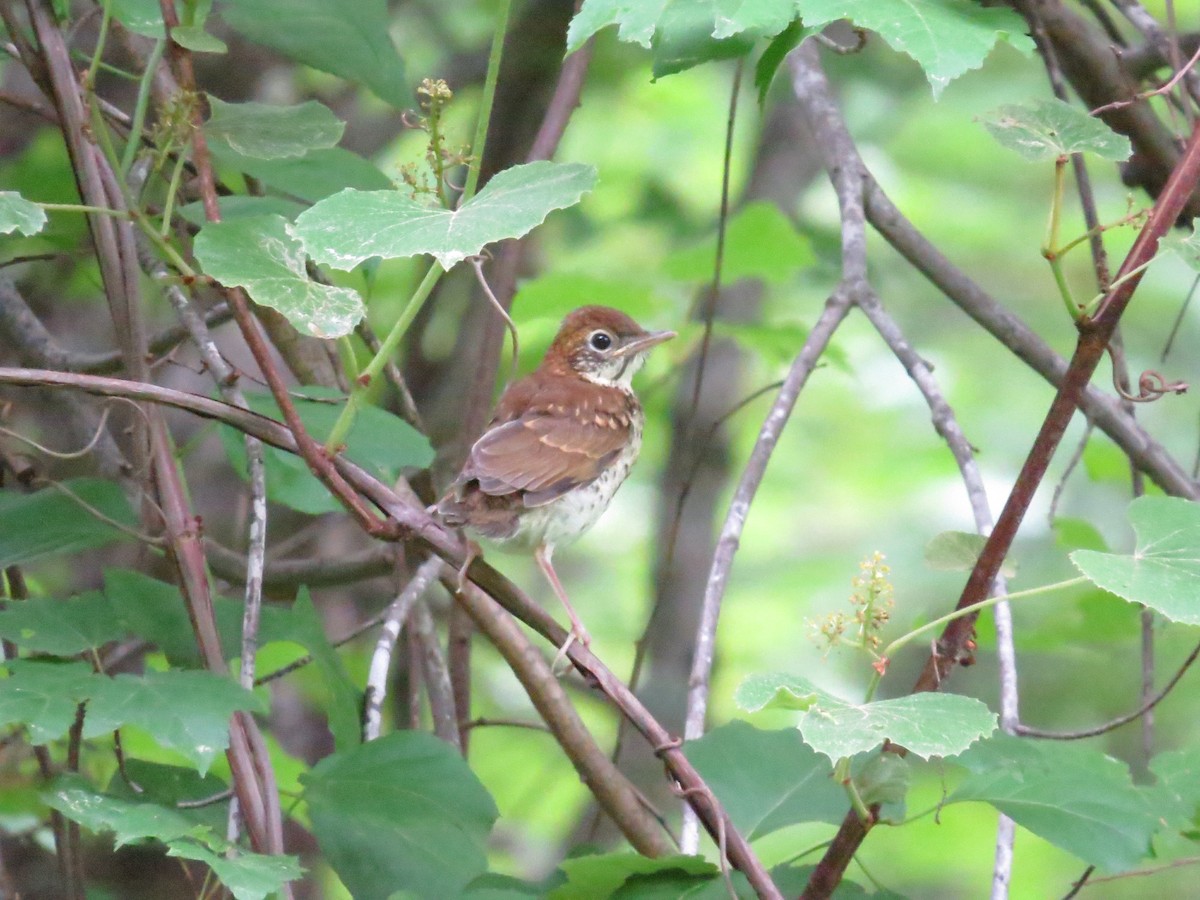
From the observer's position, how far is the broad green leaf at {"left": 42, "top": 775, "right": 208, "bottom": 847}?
5.98 feet

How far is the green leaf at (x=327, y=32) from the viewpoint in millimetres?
2670

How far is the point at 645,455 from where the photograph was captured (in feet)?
20.9

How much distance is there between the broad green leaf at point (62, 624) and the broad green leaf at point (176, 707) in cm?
20

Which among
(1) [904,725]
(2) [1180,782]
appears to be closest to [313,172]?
(1) [904,725]

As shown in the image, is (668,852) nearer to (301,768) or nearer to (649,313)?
(301,768)

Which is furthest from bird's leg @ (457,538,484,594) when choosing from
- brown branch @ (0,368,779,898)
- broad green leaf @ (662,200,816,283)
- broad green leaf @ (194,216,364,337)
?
broad green leaf @ (662,200,816,283)

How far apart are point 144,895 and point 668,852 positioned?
2.52 metres

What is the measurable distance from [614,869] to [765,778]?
45 centimetres

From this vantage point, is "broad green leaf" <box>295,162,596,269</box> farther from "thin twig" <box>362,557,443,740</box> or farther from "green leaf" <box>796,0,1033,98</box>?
"thin twig" <box>362,557,443,740</box>

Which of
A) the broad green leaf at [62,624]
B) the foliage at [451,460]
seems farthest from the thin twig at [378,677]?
the broad green leaf at [62,624]

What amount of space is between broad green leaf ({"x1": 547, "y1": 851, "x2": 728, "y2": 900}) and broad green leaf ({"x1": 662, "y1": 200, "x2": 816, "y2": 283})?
2.38m

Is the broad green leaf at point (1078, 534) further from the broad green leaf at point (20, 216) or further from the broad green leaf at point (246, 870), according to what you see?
the broad green leaf at point (20, 216)

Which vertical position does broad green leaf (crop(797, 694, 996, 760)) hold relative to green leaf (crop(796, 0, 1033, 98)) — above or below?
below

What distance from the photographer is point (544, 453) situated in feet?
9.62
